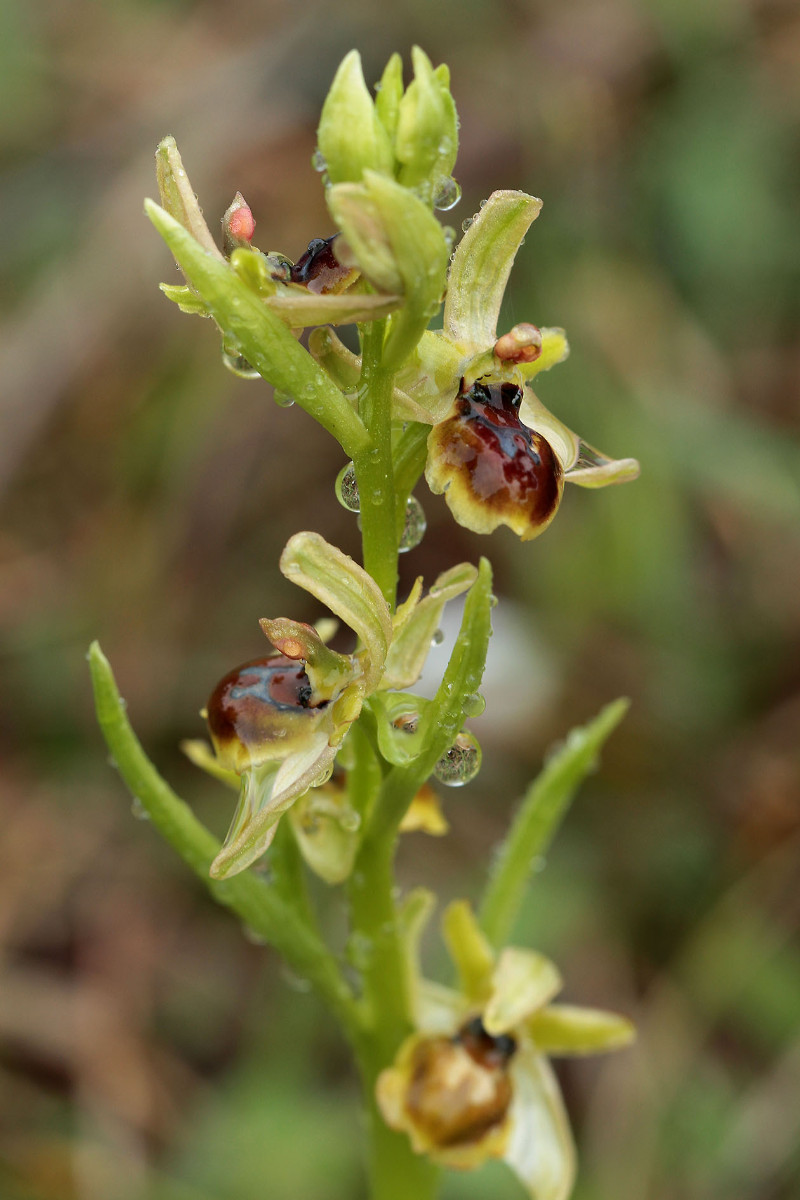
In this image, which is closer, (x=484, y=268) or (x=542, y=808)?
(x=484, y=268)

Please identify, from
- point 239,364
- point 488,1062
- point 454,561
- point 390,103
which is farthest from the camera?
point 454,561

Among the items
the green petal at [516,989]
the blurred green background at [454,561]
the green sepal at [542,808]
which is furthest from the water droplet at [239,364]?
the blurred green background at [454,561]

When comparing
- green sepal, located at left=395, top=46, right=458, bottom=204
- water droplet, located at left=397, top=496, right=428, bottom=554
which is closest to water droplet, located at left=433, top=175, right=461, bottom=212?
green sepal, located at left=395, top=46, right=458, bottom=204

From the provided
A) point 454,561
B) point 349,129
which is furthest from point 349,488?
point 454,561

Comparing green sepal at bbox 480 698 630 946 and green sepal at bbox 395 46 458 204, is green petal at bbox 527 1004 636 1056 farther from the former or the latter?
green sepal at bbox 395 46 458 204

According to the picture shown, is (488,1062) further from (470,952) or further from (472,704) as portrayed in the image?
(472,704)

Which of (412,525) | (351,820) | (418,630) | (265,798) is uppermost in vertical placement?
(412,525)
